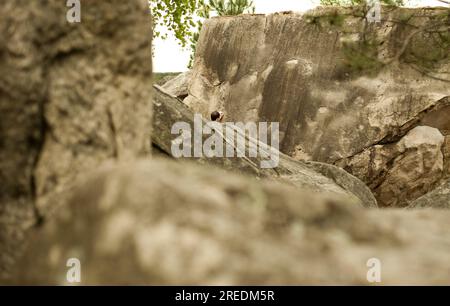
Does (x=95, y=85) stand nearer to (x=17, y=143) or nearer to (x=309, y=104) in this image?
(x=17, y=143)

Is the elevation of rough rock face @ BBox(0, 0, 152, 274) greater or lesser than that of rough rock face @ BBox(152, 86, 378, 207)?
greater

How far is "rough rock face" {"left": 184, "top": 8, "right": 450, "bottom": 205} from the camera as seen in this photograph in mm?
11852

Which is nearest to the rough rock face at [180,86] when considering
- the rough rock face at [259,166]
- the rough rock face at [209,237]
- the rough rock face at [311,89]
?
the rough rock face at [311,89]

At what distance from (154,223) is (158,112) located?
418cm

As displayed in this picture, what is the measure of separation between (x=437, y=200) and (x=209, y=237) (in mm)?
6084

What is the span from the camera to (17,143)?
2658 millimetres

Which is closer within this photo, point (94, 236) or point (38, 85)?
point (94, 236)

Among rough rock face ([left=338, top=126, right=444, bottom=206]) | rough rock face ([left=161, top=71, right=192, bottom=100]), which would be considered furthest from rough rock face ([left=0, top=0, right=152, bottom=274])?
rough rock face ([left=161, top=71, right=192, bottom=100])

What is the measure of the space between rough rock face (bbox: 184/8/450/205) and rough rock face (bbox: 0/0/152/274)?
338 inches

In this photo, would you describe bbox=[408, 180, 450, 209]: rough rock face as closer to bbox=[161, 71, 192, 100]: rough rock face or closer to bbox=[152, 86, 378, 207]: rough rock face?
bbox=[152, 86, 378, 207]: rough rock face

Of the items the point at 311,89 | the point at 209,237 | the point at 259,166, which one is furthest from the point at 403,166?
the point at 209,237

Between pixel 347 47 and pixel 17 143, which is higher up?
pixel 347 47

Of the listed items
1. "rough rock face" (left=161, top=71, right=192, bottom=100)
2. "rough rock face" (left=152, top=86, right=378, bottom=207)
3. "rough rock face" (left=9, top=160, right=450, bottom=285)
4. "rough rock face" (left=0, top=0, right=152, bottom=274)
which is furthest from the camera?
"rough rock face" (left=161, top=71, right=192, bottom=100)
